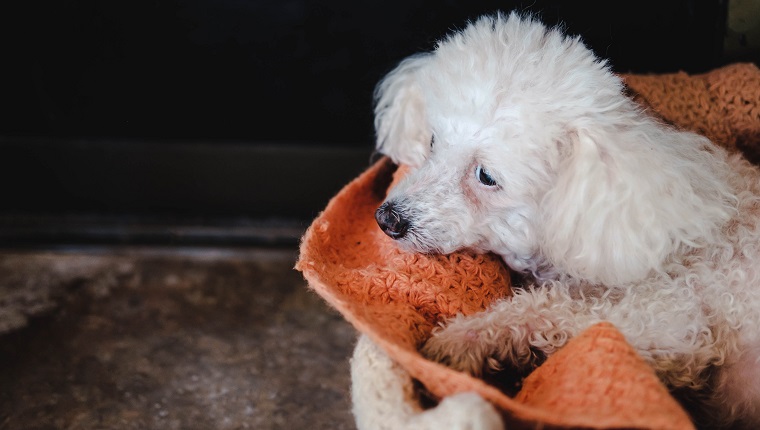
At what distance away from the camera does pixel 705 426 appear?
0.91 metres

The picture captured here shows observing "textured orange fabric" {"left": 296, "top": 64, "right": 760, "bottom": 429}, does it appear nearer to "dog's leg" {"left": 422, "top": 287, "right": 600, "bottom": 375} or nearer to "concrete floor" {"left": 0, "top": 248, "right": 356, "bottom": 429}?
"dog's leg" {"left": 422, "top": 287, "right": 600, "bottom": 375}

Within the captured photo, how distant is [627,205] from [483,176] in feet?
0.70

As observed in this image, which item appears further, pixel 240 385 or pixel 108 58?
pixel 108 58

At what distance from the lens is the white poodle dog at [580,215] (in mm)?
827

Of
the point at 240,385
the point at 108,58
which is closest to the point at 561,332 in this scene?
the point at 240,385

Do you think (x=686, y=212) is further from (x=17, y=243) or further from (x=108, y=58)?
(x=17, y=243)

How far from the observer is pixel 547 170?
0.90 m

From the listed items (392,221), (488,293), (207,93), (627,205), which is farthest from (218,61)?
(627,205)

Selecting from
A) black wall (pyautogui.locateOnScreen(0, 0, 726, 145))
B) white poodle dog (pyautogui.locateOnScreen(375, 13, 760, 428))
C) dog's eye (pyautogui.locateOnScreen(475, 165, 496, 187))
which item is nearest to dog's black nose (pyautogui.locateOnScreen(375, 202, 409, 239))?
white poodle dog (pyautogui.locateOnScreen(375, 13, 760, 428))

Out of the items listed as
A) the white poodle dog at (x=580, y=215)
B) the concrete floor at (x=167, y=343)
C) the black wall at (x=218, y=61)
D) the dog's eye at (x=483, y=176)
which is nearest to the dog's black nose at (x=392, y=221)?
the white poodle dog at (x=580, y=215)

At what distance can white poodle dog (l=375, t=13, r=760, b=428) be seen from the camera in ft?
2.71

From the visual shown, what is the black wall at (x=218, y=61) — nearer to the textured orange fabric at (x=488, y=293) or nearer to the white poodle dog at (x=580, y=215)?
the textured orange fabric at (x=488, y=293)

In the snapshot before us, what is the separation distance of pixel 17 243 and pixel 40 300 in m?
0.26

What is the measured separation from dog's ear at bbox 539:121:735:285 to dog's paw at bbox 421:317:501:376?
0.17 metres
